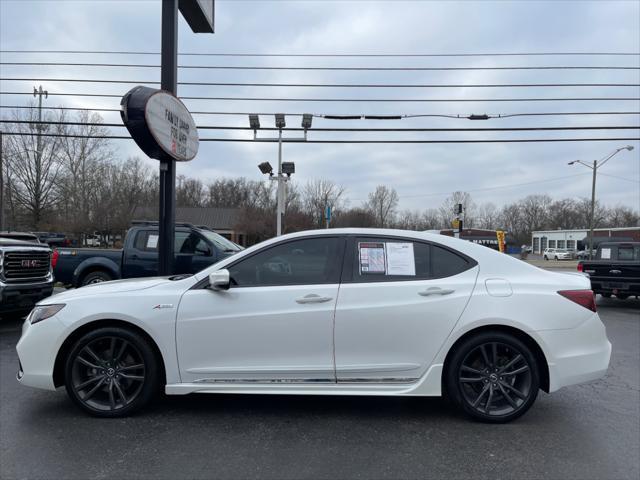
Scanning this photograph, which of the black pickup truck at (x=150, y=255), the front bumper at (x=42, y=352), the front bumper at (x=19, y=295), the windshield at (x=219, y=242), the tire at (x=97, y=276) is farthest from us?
the tire at (x=97, y=276)

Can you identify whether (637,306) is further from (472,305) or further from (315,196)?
(315,196)

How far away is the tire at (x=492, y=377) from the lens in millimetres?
3602

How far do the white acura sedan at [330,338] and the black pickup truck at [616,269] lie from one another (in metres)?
8.70

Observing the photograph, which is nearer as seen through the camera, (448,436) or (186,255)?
(448,436)

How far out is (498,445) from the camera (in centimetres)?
326

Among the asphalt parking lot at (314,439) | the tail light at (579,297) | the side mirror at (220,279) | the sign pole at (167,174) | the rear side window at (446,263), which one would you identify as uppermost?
the sign pole at (167,174)

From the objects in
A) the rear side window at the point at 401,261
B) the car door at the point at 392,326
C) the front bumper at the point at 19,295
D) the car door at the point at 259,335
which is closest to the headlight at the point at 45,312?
the car door at the point at 259,335

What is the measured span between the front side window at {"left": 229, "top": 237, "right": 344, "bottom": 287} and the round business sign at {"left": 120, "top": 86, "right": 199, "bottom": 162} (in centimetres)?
294

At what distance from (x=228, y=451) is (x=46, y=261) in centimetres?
646

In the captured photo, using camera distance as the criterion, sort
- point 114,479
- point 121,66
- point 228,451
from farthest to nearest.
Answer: point 121,66 → point 228,451 → point 114,479

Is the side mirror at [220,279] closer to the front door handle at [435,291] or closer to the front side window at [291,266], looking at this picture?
the front side window at [291,266]

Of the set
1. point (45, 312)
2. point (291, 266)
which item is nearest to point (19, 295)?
point (45, 312)

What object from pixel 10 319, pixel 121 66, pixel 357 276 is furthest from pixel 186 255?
pixel 121 66

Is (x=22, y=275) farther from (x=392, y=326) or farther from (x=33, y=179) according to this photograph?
(x=33, y=179)
